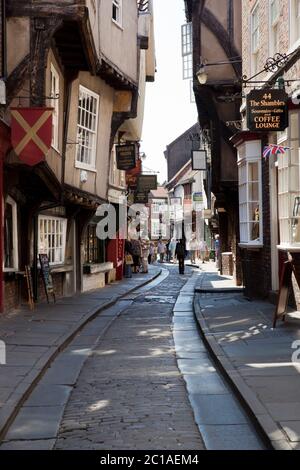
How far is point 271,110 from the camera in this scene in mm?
12336

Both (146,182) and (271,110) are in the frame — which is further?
(146,182)

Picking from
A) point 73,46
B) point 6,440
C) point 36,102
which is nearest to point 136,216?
point 73,46

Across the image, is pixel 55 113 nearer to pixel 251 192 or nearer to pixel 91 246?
pixel 251 192

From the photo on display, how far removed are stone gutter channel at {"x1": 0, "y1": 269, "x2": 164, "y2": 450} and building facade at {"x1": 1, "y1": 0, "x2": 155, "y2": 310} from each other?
313cm

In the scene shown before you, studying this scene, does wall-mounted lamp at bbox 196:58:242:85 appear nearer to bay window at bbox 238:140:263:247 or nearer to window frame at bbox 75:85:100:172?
window frame at bbox 75:85:100:172

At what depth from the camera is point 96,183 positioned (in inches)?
758

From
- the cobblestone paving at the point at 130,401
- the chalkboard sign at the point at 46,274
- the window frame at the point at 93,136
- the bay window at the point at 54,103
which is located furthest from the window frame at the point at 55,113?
the cobblestone paving at the point at 130,401

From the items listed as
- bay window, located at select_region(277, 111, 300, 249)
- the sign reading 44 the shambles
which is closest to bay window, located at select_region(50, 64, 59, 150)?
the sign reading 44 the shambles

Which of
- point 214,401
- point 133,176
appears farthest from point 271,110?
point 133,176

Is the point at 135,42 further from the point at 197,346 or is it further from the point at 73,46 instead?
the point at 197,346

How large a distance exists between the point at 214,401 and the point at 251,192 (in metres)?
9.77

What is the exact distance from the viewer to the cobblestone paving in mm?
5555

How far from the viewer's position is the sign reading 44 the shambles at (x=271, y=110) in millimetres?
12289

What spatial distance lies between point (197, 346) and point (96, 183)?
967cm
